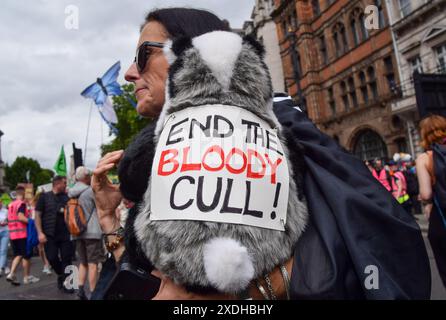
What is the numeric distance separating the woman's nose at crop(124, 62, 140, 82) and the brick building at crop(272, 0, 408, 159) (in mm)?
16403

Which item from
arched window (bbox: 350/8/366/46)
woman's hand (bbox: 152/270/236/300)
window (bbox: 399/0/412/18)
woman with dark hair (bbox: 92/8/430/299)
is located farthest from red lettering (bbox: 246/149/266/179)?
window (bbox: 399/0/412/18)

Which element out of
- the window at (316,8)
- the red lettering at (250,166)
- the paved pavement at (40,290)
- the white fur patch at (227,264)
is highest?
the window at (316,8)

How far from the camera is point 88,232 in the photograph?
5.08 metres

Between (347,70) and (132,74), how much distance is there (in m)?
22.9

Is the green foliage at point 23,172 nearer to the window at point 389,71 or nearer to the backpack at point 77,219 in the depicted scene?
the window at point 389,71

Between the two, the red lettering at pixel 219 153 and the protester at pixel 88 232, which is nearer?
the red lettering at pixel 219 153

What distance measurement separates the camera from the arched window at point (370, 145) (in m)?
20.9

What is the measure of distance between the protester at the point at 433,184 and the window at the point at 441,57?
14725 millimetres

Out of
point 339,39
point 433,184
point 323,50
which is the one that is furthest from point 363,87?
point 433,184

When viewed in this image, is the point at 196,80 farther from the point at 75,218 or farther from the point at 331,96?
the point at 331,96

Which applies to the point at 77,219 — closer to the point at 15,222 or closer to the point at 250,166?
the point at 15,222

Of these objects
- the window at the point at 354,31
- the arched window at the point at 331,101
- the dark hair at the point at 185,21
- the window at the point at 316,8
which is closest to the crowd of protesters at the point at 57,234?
the dark hair at the point at 185,21

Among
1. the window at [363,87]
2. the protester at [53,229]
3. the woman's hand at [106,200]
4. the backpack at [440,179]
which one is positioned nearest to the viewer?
Result: the woman's hand at [106,200]

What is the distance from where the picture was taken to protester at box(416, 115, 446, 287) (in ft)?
10.8
